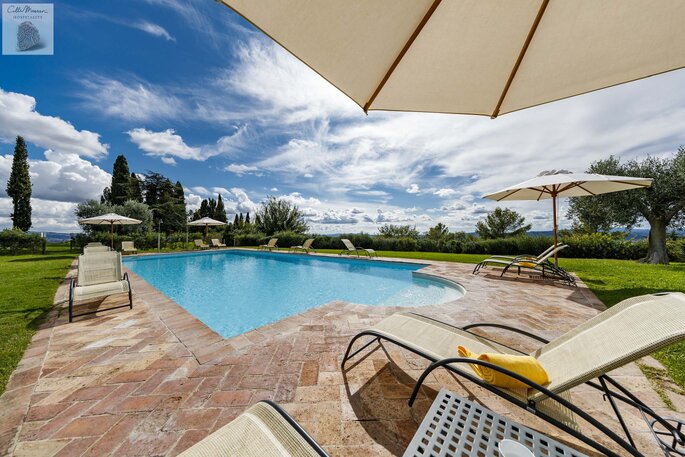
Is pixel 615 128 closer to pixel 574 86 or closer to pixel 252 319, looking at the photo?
pixel 574 86

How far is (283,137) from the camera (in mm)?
16375

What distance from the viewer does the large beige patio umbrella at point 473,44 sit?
5.14 feet

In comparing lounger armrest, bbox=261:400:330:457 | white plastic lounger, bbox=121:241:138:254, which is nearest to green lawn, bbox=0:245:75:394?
lounger armrest, bbox=261:400:330:457

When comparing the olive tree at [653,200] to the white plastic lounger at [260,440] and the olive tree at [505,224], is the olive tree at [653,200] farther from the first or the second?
the white plastic lounger at [260,440]

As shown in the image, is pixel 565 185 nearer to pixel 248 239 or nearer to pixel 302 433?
pixel 302 433

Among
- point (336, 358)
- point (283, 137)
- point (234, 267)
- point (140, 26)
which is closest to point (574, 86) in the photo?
point (336, 358)

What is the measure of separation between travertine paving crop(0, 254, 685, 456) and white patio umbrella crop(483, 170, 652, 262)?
11.2 ft

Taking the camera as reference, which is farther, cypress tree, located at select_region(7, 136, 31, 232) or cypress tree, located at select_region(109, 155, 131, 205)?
cypress tree, located at select_region(109, 155, 131, 205)

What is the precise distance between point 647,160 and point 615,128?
6.14 meters

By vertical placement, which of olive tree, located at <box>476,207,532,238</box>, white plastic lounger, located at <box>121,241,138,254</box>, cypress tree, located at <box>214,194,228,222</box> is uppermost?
cypress tree, located at <box>214,194,228,222</box>

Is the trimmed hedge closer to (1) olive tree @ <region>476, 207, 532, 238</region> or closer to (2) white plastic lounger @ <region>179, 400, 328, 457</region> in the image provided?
(1) olive tree @ <region>476, 207, 532, 238</region>

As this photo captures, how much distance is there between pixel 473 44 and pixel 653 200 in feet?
48.7

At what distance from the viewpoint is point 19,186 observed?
23766 mm

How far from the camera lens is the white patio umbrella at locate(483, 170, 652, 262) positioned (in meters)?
5.24
